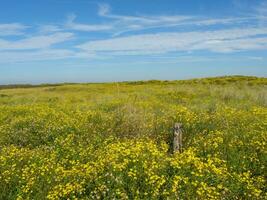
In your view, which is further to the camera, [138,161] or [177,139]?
[177,139]

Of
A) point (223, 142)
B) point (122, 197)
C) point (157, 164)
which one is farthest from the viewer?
point (223, 142)

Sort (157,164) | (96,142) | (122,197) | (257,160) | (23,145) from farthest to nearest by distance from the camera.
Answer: (23,145) < (96,142) < (257,160) < (157,164) < (122,197)

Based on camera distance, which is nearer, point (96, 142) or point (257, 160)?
point (257, 160)

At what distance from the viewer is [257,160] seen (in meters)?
8.97

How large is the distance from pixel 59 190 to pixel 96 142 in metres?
4.33

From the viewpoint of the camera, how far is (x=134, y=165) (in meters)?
8.12

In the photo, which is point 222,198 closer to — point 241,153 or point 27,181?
point 241,153

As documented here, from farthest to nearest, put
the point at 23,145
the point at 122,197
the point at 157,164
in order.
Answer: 1. the point at 23,145
2. the point at 157,164
3. the point at 122,197

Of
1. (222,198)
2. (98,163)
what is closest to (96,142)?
(98,163)

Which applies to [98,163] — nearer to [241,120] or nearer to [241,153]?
[241,153]

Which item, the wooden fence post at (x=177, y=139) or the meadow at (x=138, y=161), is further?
the wooden fence post at (x=177, y=139)

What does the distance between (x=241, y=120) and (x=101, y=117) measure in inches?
203

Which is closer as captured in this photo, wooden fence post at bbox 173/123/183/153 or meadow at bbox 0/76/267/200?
meadow at bbox 0/76/267/200

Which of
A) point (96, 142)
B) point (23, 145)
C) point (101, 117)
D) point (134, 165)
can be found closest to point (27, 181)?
point (134, 165)
